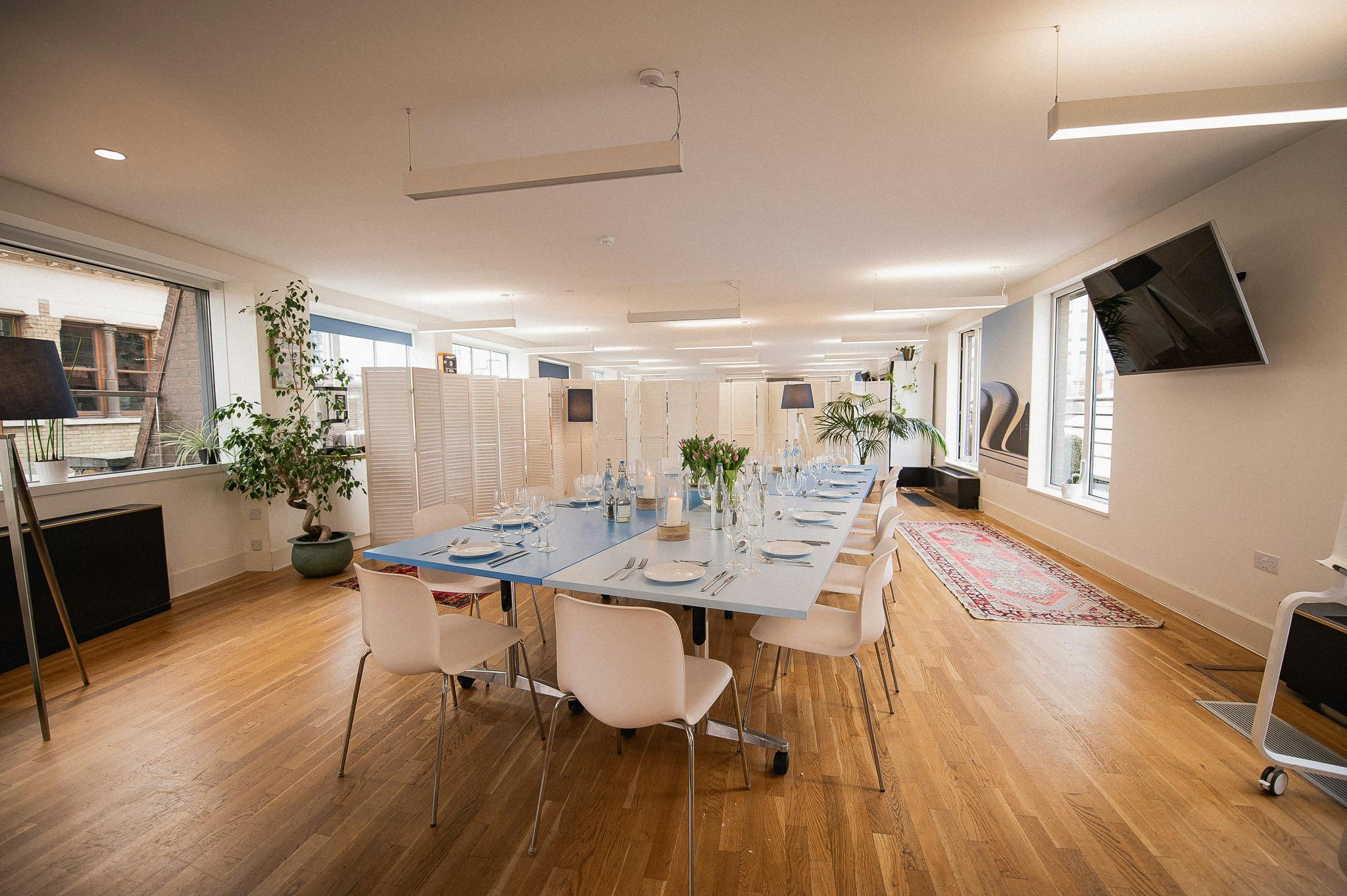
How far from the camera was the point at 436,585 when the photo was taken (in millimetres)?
3004

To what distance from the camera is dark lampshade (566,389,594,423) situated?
8867mm

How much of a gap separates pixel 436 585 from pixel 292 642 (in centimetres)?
131

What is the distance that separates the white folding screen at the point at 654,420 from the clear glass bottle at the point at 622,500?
5.74 metres

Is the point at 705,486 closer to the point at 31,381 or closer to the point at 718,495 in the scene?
the point at 718,495

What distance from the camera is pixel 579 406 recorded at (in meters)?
8.91

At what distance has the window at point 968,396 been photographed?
8.38 m

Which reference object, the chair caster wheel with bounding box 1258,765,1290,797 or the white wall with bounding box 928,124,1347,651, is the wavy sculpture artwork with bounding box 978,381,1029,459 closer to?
the white wall with bounding box 928,124,1347,651

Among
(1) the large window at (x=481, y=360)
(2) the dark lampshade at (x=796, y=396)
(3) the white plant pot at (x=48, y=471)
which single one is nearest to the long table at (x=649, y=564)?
(3) the white plant pot at (x=48, y=471)

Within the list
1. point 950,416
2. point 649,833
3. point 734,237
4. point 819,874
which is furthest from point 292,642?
point 950,416

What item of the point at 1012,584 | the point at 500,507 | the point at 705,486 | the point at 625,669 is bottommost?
the point at 1012,584

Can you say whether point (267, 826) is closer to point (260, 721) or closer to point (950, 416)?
point (260, 721)

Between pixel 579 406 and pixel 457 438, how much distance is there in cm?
272

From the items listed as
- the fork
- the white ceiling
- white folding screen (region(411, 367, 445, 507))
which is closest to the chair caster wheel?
the fork

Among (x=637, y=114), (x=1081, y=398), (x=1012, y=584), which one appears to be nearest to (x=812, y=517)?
(x=637, y=114)
